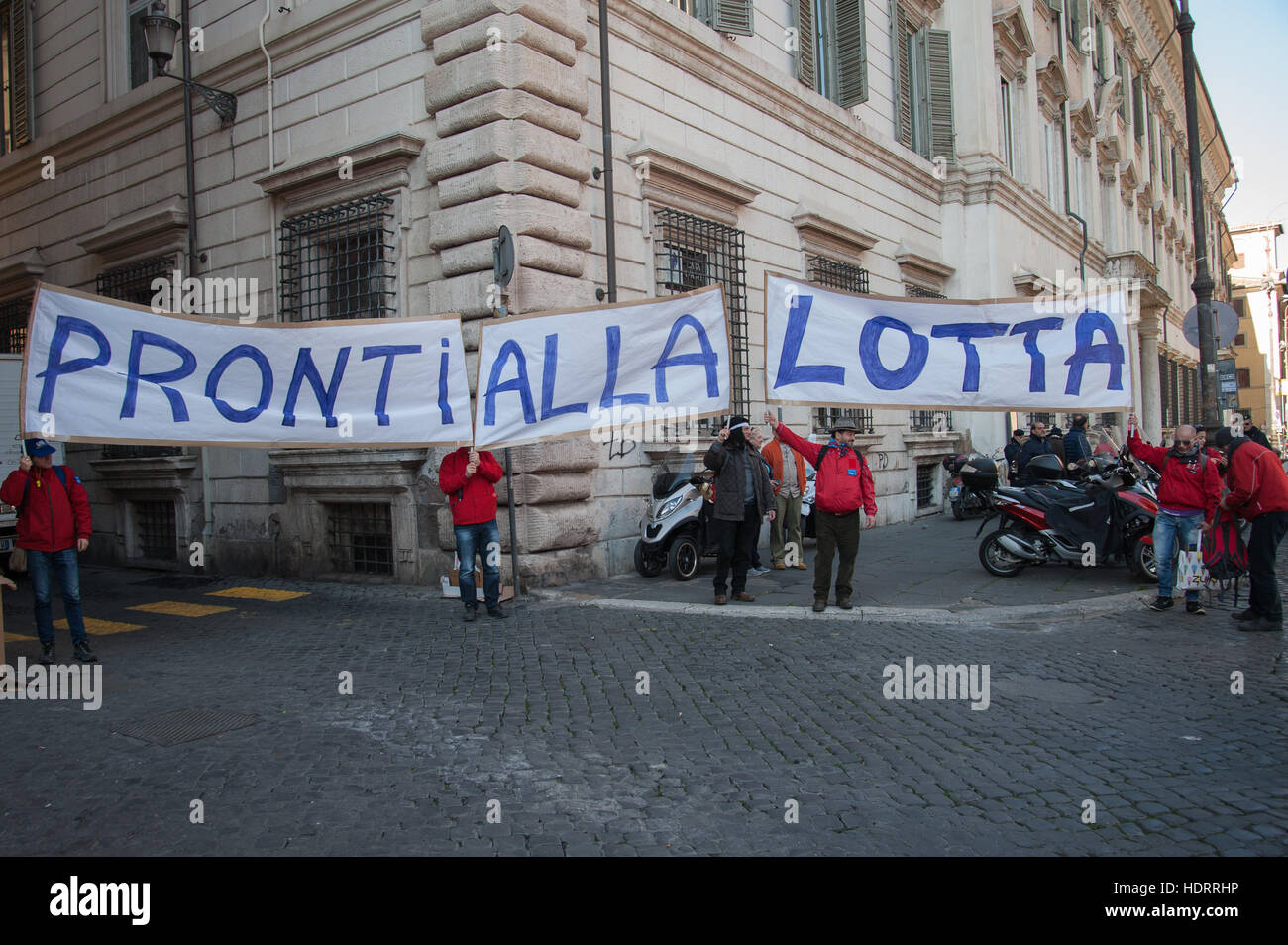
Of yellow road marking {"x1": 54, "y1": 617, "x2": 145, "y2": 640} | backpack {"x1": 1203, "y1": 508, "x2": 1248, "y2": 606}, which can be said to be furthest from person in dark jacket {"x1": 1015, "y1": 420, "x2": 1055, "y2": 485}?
yellow road marking {"x1": 54, "y1": 617, "x2": 145, "y2": 640}

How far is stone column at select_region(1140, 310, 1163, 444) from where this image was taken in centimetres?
3219

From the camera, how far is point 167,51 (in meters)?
10.8

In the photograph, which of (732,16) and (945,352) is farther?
(732,16)

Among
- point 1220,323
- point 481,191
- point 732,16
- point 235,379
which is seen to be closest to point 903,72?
point 732,16

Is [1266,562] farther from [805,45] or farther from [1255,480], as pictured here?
[805,45]

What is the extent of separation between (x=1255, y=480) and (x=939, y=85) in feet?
43.0

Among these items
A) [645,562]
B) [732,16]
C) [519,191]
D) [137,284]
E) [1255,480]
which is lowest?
[645,562]

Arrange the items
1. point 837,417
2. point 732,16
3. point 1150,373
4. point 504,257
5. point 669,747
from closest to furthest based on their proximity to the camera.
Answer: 1. point 669,747
2. point 504,257
3. point 732,16
4. point 837,417
5. point 1150,373

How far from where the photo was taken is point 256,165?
36.2 feet

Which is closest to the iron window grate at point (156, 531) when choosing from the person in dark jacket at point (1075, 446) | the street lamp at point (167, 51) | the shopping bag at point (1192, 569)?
the street lamp at point (167, 51)

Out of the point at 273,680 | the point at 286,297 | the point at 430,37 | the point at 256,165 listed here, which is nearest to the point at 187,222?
the point at 256,165

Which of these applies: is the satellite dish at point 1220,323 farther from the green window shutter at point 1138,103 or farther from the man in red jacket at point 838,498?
the green window shutter at point 1138,103

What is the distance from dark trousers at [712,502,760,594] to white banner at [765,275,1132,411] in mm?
1902

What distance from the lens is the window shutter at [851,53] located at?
48.2 ft
